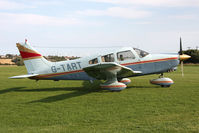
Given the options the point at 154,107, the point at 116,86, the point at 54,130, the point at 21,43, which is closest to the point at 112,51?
the point at 116,86

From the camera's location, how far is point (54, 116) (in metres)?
5.93

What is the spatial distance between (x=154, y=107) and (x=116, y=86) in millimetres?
3464

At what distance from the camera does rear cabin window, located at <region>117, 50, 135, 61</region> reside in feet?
34.8

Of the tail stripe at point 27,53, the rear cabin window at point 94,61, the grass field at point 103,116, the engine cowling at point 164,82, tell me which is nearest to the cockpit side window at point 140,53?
the engine cowling at point 164,82

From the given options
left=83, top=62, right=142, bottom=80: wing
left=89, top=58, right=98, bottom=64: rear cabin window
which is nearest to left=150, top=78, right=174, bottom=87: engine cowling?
left=83, top=62, right=142, bottom=80: wing

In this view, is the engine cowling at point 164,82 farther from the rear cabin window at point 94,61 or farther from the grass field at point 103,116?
the rear cabin window at point 94,61

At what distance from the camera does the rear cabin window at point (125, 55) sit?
10602mm

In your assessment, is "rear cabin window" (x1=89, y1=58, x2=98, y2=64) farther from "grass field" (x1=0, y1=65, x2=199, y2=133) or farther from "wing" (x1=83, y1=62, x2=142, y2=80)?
"grass field" (x1=0, y1=65, x2=199, y2=133)

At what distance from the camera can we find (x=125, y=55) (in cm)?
1068

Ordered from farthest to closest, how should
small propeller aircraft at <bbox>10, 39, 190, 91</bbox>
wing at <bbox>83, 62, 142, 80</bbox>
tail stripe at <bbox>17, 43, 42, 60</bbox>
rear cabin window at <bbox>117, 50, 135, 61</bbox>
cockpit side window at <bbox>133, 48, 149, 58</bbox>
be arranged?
tail stripe at <bbox>17, 43, 42, 60</bbox> → cockpit side window at <bbox>133, 48, 149, 58</bbox> → rear cabin window at <bbox>117, 50, 135, 61</bbox> → small propeller aircraft at <bbox>10, 39, 190, 91</bbox> → wing at <bbox>83, 62, 142, 80</bbox>

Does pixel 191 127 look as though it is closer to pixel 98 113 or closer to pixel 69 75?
pixel 98 113

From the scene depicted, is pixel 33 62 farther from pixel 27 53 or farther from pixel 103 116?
pixel 103 116

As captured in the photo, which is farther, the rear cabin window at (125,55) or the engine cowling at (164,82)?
the engine cowling at (164,82)

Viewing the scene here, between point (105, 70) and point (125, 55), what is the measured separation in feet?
5.42
